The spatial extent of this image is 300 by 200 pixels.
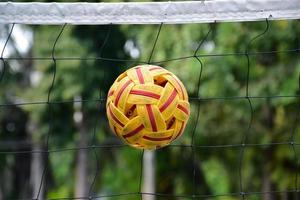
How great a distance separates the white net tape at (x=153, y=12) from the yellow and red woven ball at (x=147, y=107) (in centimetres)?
45

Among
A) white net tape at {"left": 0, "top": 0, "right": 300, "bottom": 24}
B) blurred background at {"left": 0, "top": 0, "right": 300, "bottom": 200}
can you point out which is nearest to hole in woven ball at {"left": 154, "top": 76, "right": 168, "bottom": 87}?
white net tape at {"left": 0, "top": 0, "right": 300, "bottom": 24}

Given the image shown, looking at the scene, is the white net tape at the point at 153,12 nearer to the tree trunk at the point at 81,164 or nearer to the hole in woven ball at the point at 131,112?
the hole in woven ball at the point at 131,112

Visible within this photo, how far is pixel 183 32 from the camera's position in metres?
8.12

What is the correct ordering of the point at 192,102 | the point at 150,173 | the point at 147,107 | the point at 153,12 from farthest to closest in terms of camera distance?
1. the point at 150,173
2. the point at 192,102
3. the point at 153,12
4. the point at 147,107

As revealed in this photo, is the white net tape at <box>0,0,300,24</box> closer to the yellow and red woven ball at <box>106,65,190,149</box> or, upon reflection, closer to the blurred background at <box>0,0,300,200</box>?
the yellow and red woven ball at <box>106,65,190,149</box>

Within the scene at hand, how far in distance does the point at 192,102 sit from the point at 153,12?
5.48 metres

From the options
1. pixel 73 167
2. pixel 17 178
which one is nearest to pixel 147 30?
pixel 73 167

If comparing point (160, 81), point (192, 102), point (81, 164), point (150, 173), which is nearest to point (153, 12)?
point (160, 81)

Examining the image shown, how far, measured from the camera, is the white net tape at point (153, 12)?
3230 millimetres

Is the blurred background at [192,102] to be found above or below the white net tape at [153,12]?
above

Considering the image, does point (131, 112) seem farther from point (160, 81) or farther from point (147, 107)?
point (160, 81)

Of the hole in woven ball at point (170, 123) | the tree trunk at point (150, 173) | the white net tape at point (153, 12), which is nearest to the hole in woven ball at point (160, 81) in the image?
the hole in woven ball at point (170, 123)

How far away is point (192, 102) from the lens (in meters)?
8.67

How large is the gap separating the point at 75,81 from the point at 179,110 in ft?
22.9
